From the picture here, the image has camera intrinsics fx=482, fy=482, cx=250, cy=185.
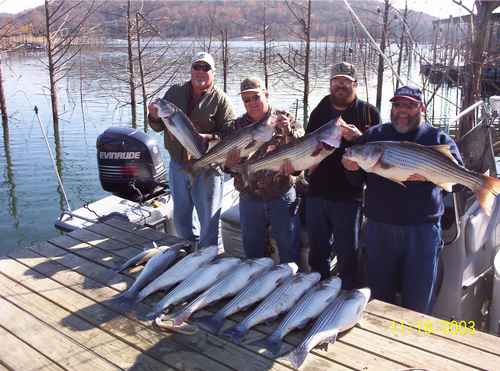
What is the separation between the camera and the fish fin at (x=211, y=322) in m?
3.24

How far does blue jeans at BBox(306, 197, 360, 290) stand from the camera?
416 centimetres

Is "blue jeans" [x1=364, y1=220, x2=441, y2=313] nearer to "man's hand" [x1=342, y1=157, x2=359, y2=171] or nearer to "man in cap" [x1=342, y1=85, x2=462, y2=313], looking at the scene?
"man in cap" [x1=342, y1=85, x2=462, y2=313]

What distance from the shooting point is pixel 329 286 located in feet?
11.6

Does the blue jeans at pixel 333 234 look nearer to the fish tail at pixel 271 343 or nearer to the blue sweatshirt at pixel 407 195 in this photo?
the blue sweatshirt at pixel 407 195

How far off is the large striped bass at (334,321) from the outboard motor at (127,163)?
368cm

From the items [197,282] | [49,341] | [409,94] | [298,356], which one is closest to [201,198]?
[197,282]

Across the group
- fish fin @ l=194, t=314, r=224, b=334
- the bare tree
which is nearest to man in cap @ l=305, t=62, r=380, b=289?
fish fin @ l=194, t=314, r=224, b=334

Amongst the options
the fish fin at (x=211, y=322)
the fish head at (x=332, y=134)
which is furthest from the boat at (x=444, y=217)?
the fish fin at (x=211, y=322)

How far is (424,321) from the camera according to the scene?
3312mm

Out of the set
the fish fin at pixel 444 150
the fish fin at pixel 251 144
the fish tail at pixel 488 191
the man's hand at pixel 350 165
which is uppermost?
the fish fin at pixel 444 150

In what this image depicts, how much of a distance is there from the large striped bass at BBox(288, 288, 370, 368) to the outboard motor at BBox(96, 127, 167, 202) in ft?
12.1

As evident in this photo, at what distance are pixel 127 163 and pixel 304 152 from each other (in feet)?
10.5

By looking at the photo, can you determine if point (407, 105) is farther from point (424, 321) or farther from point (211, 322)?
point (211, 322)
